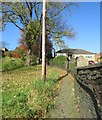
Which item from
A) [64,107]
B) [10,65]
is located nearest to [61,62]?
[10,65]

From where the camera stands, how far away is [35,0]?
3912cm

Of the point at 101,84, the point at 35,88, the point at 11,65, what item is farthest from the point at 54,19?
the point at 101,84

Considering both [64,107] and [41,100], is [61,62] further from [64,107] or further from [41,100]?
[64,107]

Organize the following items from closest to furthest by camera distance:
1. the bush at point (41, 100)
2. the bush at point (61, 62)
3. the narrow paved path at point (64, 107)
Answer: the narrow paved path at point (64, 107), the bush at point (41, 100), the bush at point (61, 62)

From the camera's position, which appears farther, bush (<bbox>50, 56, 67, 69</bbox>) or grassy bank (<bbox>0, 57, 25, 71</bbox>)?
grassy bank (<bbox>0, 57, 25, 71</bbox>)

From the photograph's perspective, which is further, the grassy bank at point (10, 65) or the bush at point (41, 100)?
the grassy bank at point (10, 65)

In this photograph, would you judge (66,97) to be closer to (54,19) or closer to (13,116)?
(13,116)

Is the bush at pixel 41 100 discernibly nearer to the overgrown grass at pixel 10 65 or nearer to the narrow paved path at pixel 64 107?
the narrow paved path at pixel 64 107

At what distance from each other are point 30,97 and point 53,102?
981 mm

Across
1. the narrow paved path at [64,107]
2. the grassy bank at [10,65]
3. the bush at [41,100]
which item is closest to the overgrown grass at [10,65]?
the grassy bank at [10,65]

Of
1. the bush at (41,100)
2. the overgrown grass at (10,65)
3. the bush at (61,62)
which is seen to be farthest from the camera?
the overgrown grass at (10,65)

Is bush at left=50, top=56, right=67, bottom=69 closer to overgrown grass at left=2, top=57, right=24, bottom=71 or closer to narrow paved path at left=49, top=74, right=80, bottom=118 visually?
overgrown grass at left=2, top=57, right=24, bottom=71

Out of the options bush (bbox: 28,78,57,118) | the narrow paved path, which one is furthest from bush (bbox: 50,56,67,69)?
the narrow paved path

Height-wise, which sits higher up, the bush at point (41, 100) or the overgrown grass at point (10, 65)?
the overgrown grass at point (10, 65)
